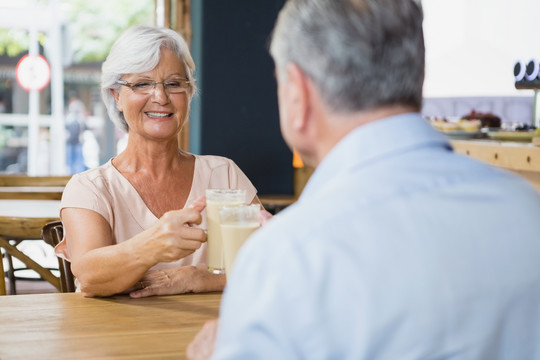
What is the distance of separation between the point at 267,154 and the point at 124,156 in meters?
4.16

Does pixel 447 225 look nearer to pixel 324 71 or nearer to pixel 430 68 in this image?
pixel 324 71

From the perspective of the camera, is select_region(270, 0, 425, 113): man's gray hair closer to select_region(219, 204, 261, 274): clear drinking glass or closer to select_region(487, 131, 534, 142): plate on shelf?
select_region(219, 204, 261, 274): clear drinking glass

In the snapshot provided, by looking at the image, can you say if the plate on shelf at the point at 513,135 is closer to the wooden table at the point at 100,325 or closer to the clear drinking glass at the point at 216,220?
the wooden table at the point at 100,325

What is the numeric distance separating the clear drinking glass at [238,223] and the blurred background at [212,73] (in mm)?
3151

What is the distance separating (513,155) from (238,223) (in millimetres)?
2464

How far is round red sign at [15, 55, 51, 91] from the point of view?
9422mm

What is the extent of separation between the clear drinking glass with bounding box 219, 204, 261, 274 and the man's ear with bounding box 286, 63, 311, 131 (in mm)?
612

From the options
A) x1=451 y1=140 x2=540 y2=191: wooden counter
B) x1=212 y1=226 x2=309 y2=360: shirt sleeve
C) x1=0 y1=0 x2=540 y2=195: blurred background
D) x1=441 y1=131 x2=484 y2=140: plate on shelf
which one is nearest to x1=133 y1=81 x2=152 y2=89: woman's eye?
x1=212 y1=226 x2=309 y2=360: shirt sleeve

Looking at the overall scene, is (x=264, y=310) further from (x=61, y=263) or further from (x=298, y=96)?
(x=61, y=263)

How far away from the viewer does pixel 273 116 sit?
21.1 feet

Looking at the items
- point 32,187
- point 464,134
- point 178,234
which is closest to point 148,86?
point 178,234

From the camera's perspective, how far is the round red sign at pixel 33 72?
942cm

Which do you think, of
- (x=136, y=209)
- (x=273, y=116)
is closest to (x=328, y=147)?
(x=136, y=209)

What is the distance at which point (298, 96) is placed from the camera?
0.97 m
